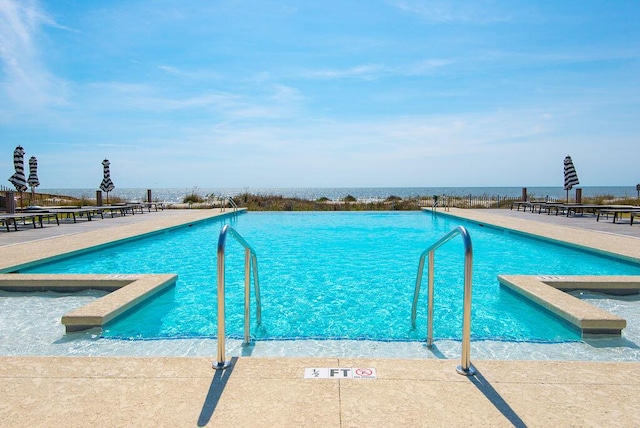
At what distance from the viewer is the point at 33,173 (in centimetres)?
1622

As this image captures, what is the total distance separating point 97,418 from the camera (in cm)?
194

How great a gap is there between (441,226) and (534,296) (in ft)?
31.6

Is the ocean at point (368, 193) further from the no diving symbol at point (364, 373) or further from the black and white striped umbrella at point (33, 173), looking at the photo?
the no diving symbol at point (364, 373)

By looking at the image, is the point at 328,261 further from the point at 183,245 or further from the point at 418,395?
the point at 418,395

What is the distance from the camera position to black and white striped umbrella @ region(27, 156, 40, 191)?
15891 millimetres

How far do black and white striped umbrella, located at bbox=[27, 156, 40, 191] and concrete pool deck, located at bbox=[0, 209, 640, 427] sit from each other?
16.3 meters

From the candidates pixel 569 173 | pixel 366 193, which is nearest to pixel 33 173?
pixel 569 173

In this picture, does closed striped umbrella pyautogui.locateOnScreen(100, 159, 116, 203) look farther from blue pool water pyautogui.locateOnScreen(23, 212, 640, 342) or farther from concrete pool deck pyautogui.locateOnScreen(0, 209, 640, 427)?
concrete pool deck pyautogui.locateOnScreen(0, 209, 640, 427)

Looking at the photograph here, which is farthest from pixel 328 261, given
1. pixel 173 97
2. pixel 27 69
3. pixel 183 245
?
pixel 173 97

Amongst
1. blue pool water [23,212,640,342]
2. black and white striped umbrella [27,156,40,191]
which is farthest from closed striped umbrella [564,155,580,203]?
black and white striped umbrella [27,156,40,191]

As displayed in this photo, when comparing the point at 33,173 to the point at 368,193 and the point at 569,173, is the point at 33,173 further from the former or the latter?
the point at 368,193

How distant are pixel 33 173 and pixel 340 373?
1832cm

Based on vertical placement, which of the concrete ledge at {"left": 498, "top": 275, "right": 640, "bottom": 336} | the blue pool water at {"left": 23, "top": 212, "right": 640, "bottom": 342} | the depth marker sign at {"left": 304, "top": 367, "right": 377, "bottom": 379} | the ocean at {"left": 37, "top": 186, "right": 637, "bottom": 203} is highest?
the ocean at {"left": 37, "top": 186, "right": 637, "bottom": 203}

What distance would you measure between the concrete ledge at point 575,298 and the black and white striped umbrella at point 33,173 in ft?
57.2
